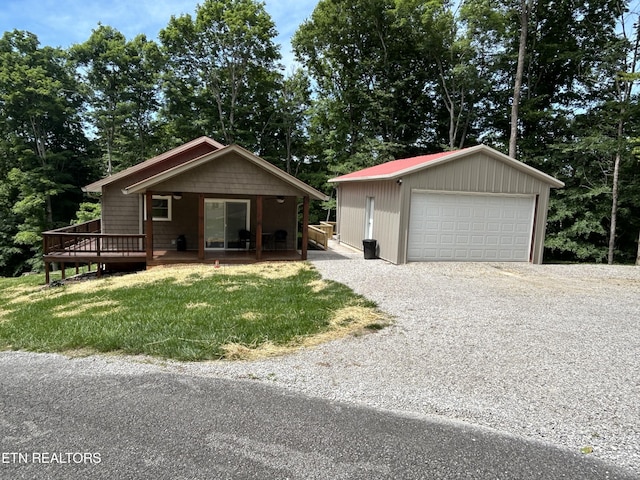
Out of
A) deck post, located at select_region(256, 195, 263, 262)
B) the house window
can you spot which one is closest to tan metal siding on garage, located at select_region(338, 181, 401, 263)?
deck post, located at select_region(256, 195, 263, 262)

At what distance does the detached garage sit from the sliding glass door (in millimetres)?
4892

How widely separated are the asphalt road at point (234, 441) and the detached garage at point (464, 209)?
30.6 feet

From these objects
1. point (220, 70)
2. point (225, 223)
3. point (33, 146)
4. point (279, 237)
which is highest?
point (220, 70)

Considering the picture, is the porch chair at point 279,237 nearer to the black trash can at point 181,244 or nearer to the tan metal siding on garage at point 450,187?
the black trash can at point 181,244

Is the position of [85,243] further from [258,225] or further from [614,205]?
[614,205]

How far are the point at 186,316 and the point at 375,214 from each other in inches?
367

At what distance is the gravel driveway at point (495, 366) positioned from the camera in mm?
3516

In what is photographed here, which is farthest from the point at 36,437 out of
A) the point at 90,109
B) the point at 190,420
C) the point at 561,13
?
the point at 90,109

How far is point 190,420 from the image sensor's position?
133 inches

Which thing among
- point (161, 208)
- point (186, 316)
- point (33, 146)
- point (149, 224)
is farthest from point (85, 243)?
point (33, 146)

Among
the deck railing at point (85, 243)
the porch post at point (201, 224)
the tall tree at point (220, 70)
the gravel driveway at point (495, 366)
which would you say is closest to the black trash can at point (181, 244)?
the deck railing at point (85, 243)

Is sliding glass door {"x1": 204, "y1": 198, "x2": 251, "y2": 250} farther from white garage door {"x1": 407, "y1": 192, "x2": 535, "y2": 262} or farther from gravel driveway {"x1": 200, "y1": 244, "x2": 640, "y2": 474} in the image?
gravel driveway {"x1": 200, "y1": 244, "x2": 640, "y2": 474}

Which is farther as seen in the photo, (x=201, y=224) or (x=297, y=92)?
(x=297, y=92)

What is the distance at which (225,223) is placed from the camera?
46.5 ft
